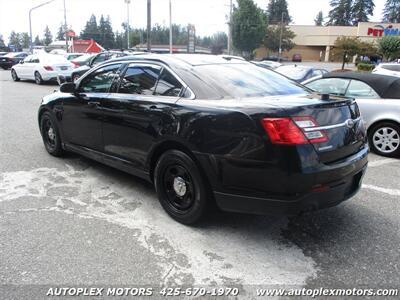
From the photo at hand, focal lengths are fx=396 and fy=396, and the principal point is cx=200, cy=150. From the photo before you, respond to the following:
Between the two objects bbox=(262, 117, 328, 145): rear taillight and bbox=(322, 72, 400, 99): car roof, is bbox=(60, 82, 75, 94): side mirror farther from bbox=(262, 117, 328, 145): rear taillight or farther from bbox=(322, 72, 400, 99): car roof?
bbox=(322, 72, 400, 99): car roof

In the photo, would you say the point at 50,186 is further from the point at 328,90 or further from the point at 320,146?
the point at 328,90

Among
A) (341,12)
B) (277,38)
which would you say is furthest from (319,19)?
(277,38)

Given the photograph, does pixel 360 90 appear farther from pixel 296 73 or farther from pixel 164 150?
pixel 296 73

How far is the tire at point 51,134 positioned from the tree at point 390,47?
33.5 m

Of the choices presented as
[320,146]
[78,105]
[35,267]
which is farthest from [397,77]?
[35,267]

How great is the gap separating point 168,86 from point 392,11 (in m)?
121

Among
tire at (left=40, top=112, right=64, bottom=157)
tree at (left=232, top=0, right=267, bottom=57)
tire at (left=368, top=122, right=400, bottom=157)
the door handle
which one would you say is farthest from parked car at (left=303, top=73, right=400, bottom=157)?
tree at (left=232, top=0, right=267, bottom=57)

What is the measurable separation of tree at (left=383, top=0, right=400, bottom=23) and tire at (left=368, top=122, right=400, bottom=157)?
373 feet

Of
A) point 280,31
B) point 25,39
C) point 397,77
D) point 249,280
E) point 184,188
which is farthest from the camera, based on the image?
point 25,39

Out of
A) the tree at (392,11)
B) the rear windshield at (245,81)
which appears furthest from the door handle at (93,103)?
the tree at (392,11)

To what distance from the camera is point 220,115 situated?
334 centimetres

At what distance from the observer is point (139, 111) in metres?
4.12

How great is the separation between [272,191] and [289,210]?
7.9 inches

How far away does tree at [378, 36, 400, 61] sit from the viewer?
108 feet
